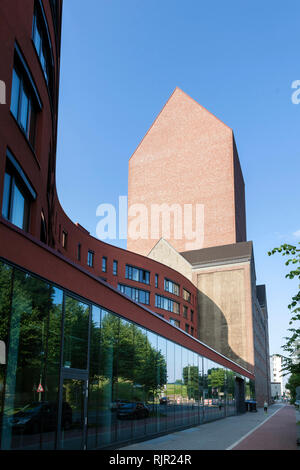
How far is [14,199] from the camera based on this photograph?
1330 centimetres

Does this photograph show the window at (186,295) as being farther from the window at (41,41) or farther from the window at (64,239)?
the window at (41,41)

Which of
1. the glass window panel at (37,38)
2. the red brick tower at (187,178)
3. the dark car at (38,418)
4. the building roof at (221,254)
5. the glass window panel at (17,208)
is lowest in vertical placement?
the dark car at (38,418)

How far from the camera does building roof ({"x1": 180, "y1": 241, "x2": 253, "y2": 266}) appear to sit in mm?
69750

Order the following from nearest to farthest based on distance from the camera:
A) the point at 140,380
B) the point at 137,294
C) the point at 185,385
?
1. the point at 140,380
2. the point at 185,385
3. the point at 137,294

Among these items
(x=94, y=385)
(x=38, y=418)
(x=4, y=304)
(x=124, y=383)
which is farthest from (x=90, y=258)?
(x=4, y=304)

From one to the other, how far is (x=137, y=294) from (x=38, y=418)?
47.3 metres

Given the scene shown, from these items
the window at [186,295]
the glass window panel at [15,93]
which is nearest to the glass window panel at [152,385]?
the glass window panel at [15,93]

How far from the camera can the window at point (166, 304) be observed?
60.9m

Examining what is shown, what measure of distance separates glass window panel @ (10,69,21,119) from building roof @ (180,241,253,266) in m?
58.2

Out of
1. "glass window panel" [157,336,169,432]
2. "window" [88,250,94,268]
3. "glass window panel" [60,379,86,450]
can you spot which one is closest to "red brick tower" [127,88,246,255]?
"window" [88,250,94,268]

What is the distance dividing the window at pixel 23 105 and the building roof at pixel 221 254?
56.4m

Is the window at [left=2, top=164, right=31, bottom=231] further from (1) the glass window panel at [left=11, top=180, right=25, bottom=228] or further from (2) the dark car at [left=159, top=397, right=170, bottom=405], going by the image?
(2) the dark car at [left=159, top=397, right=170, bottom=405]

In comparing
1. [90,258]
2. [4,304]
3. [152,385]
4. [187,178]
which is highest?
[187,178]

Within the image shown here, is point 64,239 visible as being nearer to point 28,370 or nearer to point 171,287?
point 171,287
